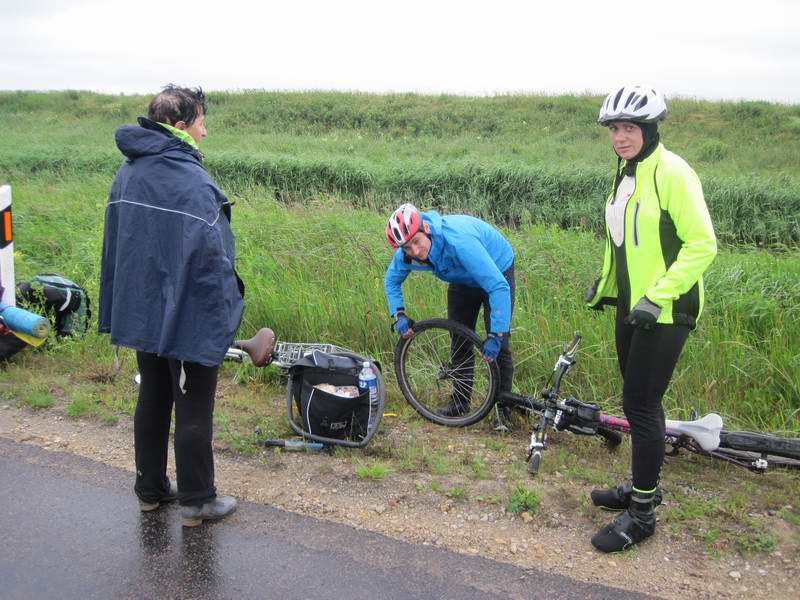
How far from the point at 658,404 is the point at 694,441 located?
85 cm

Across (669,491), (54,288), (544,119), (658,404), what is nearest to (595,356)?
(669,491)

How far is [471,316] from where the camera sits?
210 inches

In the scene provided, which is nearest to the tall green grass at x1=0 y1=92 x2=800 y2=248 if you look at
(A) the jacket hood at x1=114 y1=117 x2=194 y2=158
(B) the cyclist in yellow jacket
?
(B) the cyclist in yellow jacket

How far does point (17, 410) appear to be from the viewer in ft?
17.1

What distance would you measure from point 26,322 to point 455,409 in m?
3.36

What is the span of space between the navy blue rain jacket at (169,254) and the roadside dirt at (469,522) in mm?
1104

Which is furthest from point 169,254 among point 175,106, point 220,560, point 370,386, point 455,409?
point 455,409

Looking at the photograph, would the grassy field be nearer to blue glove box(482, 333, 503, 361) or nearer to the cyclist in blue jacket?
blue glove box(482, 333, 503, 361)

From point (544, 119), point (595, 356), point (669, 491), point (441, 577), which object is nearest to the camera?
point (441, 577)

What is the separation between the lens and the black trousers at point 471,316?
5148 mm

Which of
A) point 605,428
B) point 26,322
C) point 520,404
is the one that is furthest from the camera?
point 26,322

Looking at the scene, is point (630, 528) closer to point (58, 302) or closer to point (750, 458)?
point (750, 458)

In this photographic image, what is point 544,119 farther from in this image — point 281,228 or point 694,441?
point 694,441

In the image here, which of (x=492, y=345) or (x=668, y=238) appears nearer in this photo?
(x=668, y=238)
